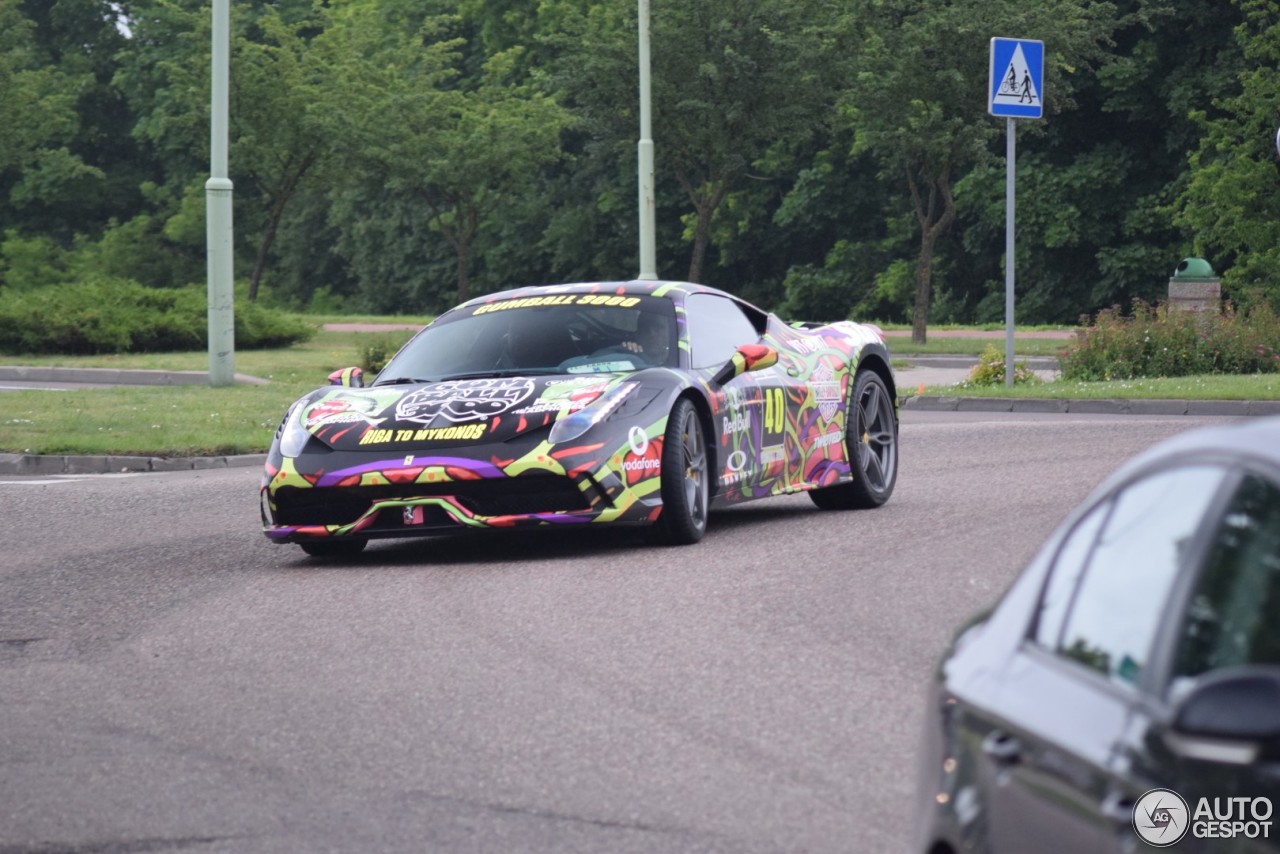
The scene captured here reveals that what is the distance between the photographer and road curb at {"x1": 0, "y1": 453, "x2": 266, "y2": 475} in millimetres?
16078

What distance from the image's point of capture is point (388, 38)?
7081cm

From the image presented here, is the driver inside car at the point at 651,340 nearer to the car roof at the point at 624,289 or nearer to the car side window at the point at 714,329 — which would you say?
the car side window at the point at 714,329

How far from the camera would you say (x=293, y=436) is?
9891 mm

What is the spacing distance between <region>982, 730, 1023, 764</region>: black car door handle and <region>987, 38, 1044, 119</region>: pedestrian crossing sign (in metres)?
18.2

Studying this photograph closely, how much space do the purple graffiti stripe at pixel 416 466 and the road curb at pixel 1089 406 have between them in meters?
10.4

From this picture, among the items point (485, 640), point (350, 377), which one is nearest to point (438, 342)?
point (350, 377)


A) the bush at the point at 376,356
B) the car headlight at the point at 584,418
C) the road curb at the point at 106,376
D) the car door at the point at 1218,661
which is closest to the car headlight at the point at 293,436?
the car headlight at the point at 584,418

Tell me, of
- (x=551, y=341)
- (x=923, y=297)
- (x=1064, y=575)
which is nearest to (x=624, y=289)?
(x=551, y=341)

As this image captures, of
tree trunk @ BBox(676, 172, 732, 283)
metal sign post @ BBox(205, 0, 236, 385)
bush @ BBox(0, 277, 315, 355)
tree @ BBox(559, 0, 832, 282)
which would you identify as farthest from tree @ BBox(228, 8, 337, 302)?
metal sign post @ BBox(205, 0, 236, 385)

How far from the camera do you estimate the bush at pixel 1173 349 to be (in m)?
23.6

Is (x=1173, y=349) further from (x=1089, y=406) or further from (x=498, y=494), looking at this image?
(x=498, y=494)

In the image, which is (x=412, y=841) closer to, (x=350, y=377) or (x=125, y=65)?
(x=350, y=377)

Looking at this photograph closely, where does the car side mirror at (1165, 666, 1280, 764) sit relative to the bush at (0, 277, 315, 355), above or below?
A: above

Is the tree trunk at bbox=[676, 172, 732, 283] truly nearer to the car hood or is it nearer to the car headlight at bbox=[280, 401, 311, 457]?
the car hood
